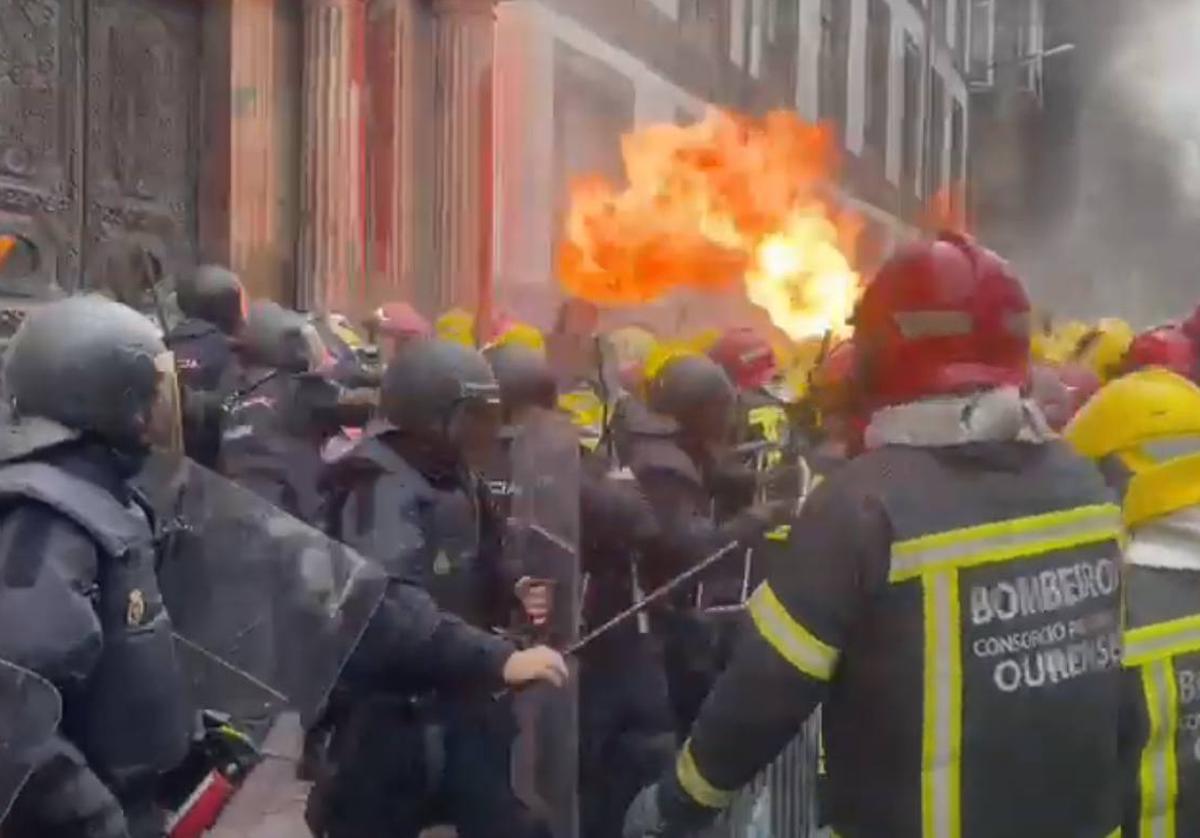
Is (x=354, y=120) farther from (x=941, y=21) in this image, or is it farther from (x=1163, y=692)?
(x=1163, y=692)

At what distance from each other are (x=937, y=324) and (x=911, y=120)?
1381 cm

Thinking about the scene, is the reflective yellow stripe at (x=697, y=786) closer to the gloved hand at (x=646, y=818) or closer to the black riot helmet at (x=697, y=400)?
the gloved hand at (x=646, y=818)

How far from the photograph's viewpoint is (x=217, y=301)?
6.01 m

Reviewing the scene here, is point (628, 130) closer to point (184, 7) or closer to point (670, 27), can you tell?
point (670, 27)

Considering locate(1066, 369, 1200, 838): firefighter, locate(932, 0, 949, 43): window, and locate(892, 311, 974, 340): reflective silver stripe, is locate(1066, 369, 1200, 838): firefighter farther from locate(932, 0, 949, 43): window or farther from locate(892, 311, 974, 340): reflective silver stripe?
locate(932, 0, 949, 43): window

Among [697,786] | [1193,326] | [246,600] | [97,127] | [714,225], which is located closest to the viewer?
[697,786]

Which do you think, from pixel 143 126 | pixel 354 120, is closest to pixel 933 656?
pixel 143 126

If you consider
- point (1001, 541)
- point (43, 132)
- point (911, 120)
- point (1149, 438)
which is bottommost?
point (1001, 541)

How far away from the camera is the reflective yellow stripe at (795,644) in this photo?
6.92 feet

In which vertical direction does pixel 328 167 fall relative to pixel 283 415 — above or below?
above

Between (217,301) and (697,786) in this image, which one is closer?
(697,786)

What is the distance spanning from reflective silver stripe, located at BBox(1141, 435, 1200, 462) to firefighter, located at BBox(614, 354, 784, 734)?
1778mm

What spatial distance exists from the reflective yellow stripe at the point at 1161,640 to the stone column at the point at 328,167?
710cm

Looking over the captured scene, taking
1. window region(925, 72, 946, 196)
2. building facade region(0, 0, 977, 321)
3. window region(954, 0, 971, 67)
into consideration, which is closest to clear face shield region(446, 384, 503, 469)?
building facade region(0, 0, 977, 321)
